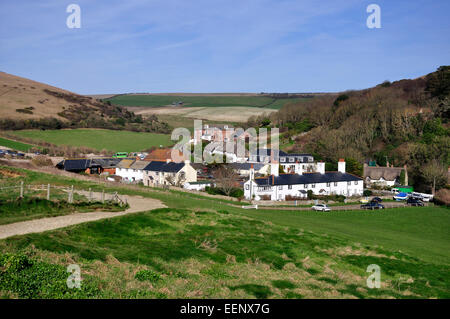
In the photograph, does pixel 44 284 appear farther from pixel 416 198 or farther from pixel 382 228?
pixel 416 198

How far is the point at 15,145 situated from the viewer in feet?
260

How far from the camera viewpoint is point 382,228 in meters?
39.2

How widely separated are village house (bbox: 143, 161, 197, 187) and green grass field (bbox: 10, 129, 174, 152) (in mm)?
30505

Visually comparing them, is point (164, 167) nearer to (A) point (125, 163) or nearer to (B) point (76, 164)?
(A) point (125, 163)

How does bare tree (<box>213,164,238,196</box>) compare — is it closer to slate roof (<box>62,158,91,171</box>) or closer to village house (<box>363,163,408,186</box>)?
slate roof (<box>62,158,91,171</box>)

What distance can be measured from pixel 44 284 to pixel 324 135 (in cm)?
8971

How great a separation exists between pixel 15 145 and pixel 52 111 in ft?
129

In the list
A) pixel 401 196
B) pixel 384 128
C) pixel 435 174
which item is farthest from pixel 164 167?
pixel 384 128

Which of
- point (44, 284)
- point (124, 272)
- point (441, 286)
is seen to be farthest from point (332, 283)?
point (44, 284)

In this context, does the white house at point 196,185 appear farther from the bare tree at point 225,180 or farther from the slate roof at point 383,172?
the slate roof at point 383,172

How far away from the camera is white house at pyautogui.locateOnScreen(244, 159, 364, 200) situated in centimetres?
5669

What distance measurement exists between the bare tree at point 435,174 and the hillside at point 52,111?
8190 centimetres

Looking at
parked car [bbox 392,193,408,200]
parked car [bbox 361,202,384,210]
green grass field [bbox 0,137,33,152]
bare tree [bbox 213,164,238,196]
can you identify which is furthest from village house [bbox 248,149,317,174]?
green grass field [bbox 0,137,33,152]
